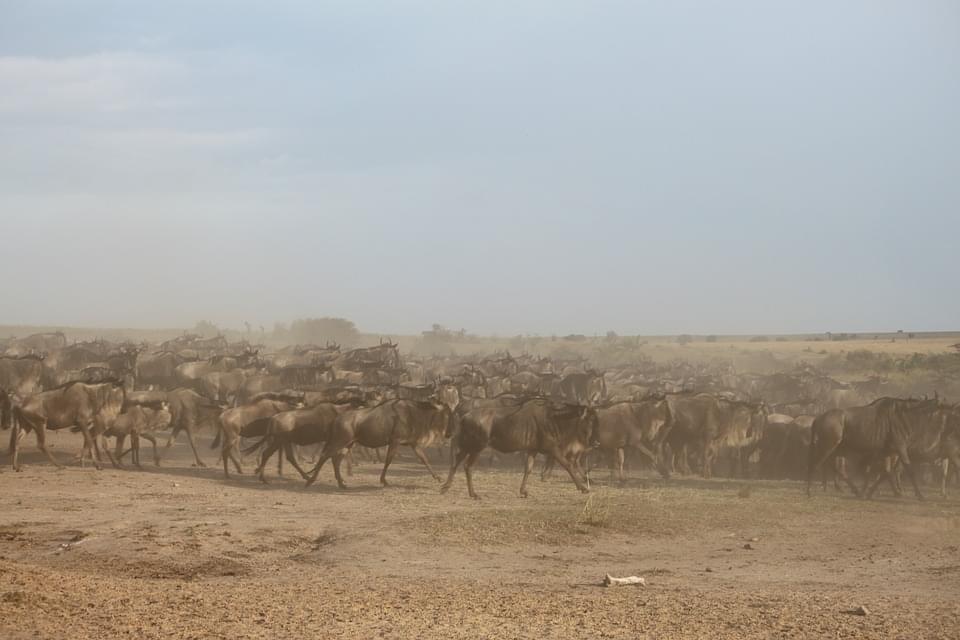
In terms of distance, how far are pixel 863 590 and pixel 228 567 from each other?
21.8 feet

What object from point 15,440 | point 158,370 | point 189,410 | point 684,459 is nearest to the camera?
point 15,440

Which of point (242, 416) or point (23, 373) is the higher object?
point (23, 373)

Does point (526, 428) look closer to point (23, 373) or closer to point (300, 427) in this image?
point (300, 427)

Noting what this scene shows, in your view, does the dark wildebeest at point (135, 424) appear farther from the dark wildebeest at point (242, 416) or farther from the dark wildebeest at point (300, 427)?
the dark wildebeest at point (300, 427)

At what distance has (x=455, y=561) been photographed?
11.4 m

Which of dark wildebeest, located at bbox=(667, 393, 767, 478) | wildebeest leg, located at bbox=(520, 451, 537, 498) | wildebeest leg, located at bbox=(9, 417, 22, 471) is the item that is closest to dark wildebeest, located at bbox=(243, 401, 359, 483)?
wildebeest leg, located at bbox=(520, 451, 537, 498)

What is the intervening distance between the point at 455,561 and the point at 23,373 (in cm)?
1911

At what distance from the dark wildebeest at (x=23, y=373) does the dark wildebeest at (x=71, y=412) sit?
25.7 ft

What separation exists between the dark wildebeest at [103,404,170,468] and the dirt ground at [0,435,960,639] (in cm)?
155

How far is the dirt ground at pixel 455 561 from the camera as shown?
8.34 metres

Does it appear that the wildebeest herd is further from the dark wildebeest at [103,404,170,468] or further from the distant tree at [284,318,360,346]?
the distant tree at [284,318,360,346]

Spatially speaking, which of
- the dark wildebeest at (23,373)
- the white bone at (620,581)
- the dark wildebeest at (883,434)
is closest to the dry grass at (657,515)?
the dark wildebeest at (883,434)

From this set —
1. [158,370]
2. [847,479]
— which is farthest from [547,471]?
[158,370]

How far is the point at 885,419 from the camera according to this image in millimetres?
18625
